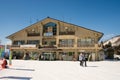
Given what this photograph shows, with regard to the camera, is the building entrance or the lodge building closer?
the lodge building

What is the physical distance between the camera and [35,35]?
48.2 metres

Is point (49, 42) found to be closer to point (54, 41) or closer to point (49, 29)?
point (54, 41)

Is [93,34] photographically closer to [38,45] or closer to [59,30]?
[59,30]

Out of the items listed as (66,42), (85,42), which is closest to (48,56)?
(66,42)

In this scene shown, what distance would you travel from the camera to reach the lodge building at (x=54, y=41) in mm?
44375

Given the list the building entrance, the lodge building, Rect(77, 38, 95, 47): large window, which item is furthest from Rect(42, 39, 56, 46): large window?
Rect(77, 38, 95, 47): large window

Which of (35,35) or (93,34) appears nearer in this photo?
(93,34)

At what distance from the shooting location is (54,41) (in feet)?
154

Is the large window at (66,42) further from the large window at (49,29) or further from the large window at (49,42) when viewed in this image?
the large window at (49,29)

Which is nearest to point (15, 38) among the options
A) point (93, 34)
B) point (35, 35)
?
point (35, 35)

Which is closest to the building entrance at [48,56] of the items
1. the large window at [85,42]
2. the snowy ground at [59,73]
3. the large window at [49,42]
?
the large window at [49,42]

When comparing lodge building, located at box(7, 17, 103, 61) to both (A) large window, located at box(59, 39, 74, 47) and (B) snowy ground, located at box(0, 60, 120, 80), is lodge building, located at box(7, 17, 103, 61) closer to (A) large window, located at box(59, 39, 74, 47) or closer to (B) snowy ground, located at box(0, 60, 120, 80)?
(A) large window, located at box(59, 39, 74, 47)

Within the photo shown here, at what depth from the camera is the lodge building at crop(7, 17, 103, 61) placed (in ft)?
146

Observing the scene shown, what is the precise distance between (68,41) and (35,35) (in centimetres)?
827
